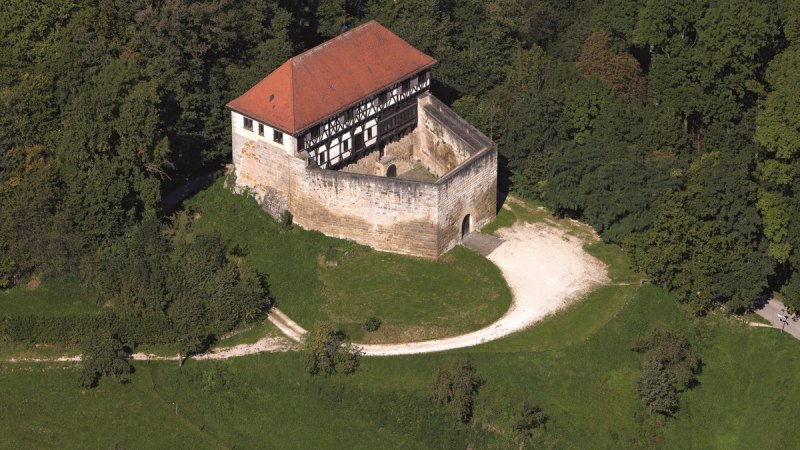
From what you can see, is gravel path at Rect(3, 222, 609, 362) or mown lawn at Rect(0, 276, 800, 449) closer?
mown lawn at Rect(0, 276, 800, 449)

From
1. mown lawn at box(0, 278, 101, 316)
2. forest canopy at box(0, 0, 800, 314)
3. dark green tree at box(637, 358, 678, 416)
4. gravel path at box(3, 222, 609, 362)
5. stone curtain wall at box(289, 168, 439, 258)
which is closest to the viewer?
dark green tree at box(637, 358, 678, 416)

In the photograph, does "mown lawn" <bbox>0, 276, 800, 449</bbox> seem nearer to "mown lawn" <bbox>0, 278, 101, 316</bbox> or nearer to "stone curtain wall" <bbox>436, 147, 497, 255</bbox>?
"mown lawn" <bbox>0, 278, 101, 316</bbox>

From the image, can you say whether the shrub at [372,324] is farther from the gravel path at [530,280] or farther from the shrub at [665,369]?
the shrub at [665,369]

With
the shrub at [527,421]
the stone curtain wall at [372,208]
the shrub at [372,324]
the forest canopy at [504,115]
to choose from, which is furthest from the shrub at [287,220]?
the shrub at [527,421]

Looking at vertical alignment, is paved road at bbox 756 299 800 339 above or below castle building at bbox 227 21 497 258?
below

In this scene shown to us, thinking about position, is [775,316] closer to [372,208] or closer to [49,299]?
[372,208]

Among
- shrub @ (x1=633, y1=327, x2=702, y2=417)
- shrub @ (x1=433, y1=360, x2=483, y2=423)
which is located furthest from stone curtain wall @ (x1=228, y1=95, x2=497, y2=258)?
shrub @ (x1=633, y1=327, x2=702, y2=417)
